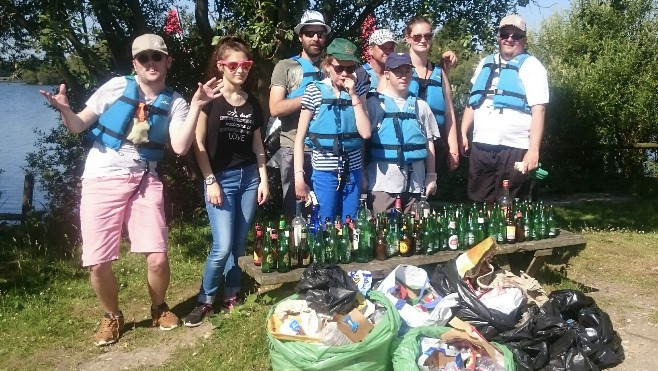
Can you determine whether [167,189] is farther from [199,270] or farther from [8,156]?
[8,156]

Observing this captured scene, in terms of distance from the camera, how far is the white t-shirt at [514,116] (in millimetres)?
5086

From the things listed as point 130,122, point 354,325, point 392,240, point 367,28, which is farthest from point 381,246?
point 367,28

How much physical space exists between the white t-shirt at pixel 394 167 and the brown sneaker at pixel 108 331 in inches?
84.7

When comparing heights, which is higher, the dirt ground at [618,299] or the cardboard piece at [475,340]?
the cardboard piece at [475,340]

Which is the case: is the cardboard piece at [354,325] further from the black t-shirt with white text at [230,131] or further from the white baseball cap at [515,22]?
the white baseball cap at [515,22]

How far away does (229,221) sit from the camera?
469 cm

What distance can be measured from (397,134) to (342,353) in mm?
1963

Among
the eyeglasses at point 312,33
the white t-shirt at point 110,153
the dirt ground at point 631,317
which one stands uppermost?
the eyeglasses at point 312,33

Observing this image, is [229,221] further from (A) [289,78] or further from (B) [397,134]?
(B) [397,134]

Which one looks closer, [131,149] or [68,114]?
[68,114]

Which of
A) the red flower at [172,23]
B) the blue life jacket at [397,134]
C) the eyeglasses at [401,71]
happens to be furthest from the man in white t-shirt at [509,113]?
the red flower at [172,23]

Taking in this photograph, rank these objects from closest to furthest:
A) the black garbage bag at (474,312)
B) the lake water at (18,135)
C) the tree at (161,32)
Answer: the black garbage bag at (474,312), the tree at (161,32), the lake water at (18,135)

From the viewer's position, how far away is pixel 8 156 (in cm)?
1606

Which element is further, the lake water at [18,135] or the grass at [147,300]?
the lake water at [18,135]
